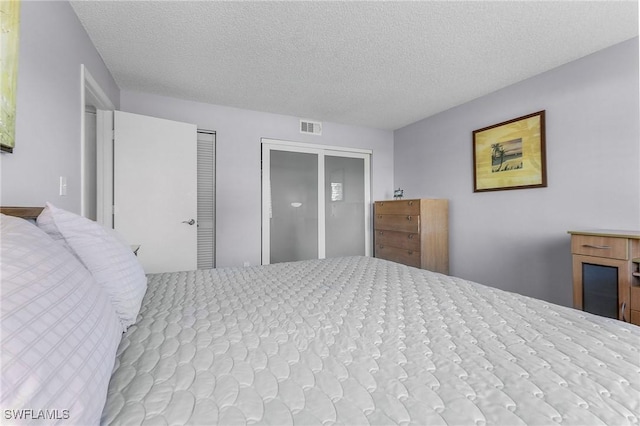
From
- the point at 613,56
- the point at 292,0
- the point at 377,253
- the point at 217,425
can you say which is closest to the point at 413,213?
the point at 377,253

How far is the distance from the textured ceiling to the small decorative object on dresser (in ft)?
5.13

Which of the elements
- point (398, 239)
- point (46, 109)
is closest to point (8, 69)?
point (46, 109)

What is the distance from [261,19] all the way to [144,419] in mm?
2262

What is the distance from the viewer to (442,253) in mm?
3635

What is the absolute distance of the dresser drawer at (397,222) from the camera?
3.57m

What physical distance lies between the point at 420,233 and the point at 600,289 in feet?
5.51

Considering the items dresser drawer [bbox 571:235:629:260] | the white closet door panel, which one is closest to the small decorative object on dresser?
dresser drawer [bbox 571:235:629:260]

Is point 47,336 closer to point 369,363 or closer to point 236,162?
point 369,363

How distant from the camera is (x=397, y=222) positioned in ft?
12.7

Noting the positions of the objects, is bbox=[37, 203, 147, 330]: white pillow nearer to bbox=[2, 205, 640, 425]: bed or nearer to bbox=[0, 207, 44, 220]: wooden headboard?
bbox=[2, 205, 640, 425]: bed

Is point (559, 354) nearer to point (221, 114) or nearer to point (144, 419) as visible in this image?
point (144, 419)

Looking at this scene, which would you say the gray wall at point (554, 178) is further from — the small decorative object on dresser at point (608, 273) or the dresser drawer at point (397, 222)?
the dresser drawer at point (397, 222)

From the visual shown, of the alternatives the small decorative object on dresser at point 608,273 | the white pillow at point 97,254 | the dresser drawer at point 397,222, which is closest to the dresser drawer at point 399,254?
the dresser drawer at point 397,222

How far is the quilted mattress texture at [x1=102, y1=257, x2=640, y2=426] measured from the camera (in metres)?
0.59
